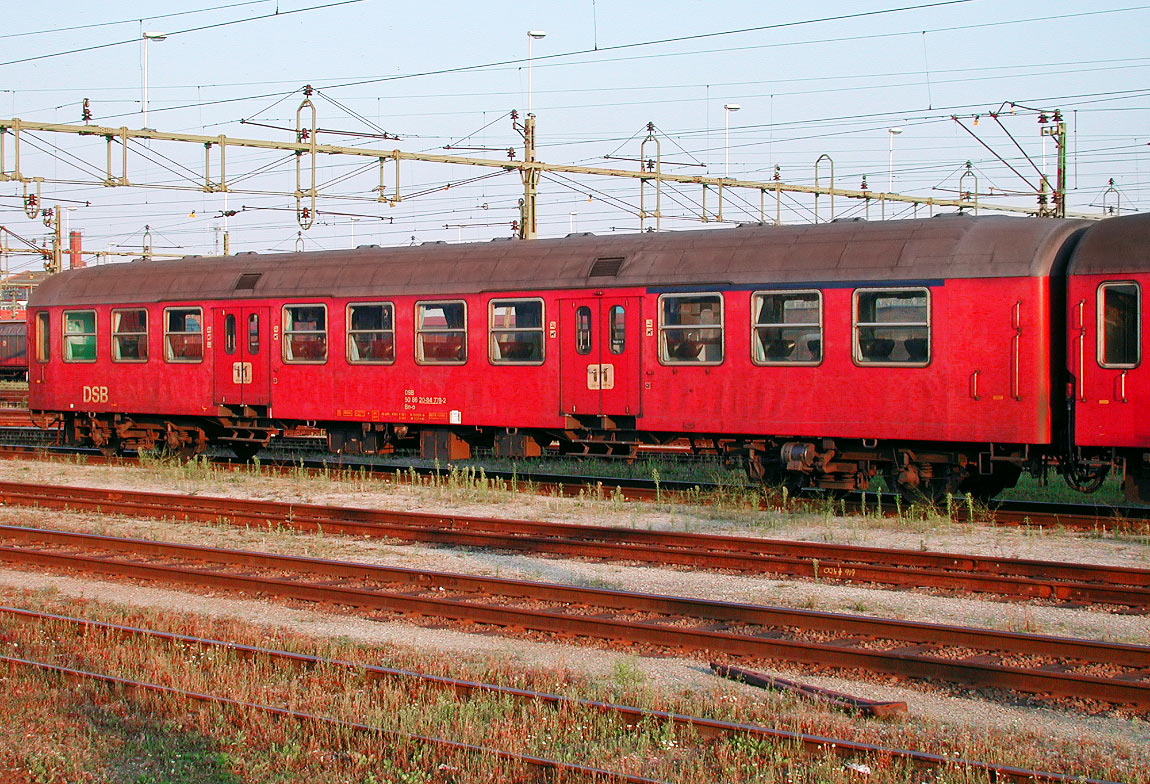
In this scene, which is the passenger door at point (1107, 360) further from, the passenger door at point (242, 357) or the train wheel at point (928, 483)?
the passenger door at point (242, 357)

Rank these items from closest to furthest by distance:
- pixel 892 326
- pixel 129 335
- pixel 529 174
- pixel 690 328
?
pixel 892 326, pixel 690 328, pixel 129 335, pixel 529 174

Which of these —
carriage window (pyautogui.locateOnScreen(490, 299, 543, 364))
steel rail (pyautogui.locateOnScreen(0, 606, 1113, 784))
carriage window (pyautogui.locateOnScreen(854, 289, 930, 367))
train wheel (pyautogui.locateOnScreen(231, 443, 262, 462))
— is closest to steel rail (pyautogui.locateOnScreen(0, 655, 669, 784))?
steel rail (pyautogui.locateOnScreen(0, 606, 1113, 784))

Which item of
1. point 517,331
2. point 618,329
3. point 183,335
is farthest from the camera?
point 183,335

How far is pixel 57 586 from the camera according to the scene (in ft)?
36.3

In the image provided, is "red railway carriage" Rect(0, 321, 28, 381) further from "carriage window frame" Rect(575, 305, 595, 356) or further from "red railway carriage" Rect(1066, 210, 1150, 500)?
"red railway carriage" Rect(1066, 210, 1150, 500)

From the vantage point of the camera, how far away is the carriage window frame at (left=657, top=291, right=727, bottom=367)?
14945mm

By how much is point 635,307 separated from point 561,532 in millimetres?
3935

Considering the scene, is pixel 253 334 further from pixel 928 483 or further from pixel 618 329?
pixel 928 483

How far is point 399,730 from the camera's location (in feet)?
21.2

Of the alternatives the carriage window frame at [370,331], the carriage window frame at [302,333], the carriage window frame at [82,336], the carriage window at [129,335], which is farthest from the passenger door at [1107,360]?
the carriage window frame at [82,336]

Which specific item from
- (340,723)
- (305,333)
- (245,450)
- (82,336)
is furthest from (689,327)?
(82,336)

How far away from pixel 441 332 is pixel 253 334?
3853 millimetres

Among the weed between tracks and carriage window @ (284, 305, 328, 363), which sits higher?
carriage window @ (284, 305, 328, 363)

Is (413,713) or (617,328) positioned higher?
(617,328)
